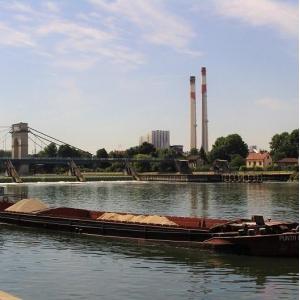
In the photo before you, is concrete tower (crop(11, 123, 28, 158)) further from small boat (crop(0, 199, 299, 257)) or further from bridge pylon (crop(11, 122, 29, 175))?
small boat (crop(0, 199, 299, 257))

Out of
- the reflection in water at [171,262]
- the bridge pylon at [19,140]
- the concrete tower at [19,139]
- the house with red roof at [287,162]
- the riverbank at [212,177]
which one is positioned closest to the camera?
the reflection in water at [171,262]

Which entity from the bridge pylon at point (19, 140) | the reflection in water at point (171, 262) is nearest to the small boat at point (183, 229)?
the reflection in water at point (171, 262)

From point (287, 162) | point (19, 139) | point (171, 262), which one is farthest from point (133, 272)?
A: point (287, 162)

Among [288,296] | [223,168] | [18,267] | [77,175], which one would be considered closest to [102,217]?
[18,267]

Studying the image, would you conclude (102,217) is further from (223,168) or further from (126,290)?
(223,168)

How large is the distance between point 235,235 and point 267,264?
2574 mm

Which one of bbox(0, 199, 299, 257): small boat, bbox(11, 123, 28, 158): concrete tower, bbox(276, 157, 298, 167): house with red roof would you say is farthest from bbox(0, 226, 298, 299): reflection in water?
bbox(276, 157, 298, 167): house with red roof

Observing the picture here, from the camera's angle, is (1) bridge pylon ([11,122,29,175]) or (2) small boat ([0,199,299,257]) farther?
(1) bridge pylon ([11,122,29,175])

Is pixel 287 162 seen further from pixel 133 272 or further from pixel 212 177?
pixel 133 272

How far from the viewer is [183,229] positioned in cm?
2997

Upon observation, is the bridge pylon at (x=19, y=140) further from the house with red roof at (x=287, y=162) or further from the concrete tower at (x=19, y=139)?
the house with red roof at (x=287, y=162)

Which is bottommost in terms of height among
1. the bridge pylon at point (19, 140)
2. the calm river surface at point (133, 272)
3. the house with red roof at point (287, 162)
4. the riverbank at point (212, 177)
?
the calm river surface at point (133, 272)

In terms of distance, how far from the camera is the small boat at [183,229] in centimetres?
2683

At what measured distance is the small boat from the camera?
26828 mm
